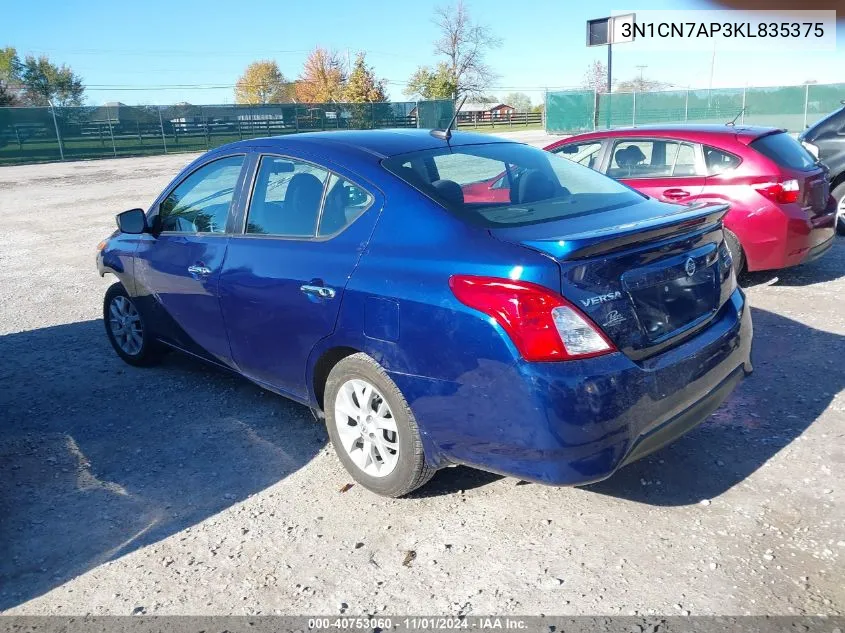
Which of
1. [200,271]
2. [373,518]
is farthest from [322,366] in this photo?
[200,271]

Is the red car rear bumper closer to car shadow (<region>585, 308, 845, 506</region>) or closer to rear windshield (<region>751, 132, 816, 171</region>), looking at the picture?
rear windshield (<region>751, 132, 816, 171</region>)

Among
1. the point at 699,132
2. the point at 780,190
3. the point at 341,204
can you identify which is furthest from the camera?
the point at 699,132

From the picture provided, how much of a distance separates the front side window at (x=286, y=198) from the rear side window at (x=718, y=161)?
4.27 m

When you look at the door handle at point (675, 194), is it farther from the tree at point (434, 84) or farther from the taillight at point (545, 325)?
the tree at point (434, 84)

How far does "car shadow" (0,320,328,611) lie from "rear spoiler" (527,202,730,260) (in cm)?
195

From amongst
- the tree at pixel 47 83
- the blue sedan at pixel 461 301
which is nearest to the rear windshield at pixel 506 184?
the blue sedan at pixel 461 301

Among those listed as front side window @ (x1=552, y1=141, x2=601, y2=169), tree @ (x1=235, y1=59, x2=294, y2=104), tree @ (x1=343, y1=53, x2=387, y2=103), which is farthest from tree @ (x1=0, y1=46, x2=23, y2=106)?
front side window @ (x1=552, y1=141, x2=601, y2=169)

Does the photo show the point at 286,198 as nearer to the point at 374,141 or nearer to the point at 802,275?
the point at 374,141

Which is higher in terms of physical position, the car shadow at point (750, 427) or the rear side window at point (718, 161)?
the rear side window at point (718, 161)

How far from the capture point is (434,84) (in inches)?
2301

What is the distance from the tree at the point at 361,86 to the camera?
51.8 meters

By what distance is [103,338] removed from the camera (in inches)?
241

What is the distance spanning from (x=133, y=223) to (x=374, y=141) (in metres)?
1.94

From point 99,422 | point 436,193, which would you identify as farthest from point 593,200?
point 99,422
